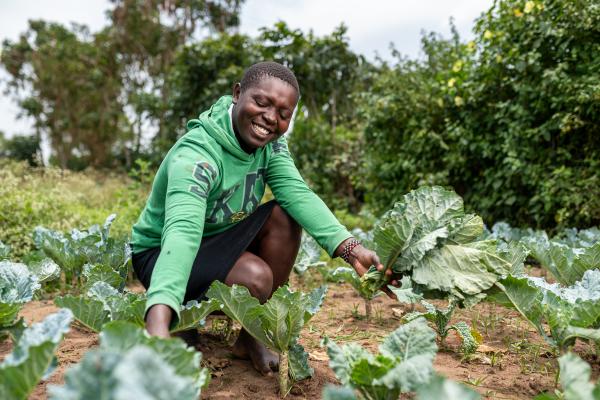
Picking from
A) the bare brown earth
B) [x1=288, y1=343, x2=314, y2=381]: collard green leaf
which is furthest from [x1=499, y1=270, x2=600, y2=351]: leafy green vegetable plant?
[x1=288, y1=343, x2=314, y2=381]: collard green leaf

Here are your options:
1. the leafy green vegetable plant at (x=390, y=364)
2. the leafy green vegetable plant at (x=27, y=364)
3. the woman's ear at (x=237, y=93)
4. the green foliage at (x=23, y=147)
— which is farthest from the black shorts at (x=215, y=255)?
the green foliage at (x=23, y=147)

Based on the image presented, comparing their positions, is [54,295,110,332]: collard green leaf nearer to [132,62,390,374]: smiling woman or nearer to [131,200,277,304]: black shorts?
[132,62,390,374]: smiling woman

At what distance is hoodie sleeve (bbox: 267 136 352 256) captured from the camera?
2.30 m

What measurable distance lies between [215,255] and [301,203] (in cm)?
47

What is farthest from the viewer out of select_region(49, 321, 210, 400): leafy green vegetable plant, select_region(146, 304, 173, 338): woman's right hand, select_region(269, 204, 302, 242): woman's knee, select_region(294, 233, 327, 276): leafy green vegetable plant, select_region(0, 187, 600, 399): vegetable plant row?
select_region(294, 233, 327, 276): leafy green vegetable plant

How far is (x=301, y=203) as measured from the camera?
7.89 feet

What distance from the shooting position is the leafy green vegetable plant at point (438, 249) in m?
1.97

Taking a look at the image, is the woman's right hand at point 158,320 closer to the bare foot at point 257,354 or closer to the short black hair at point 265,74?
the bare foot at point 257,354

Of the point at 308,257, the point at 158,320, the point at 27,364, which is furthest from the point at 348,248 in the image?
the point at 308,257

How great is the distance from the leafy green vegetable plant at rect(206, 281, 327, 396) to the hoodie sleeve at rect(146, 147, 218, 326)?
0.64 ft

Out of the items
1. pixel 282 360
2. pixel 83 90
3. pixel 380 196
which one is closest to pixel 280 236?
pixel 282 360

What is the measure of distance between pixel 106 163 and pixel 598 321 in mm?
22785

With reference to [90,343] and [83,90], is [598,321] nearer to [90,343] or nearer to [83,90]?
[90,343]

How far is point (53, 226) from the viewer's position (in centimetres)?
486
